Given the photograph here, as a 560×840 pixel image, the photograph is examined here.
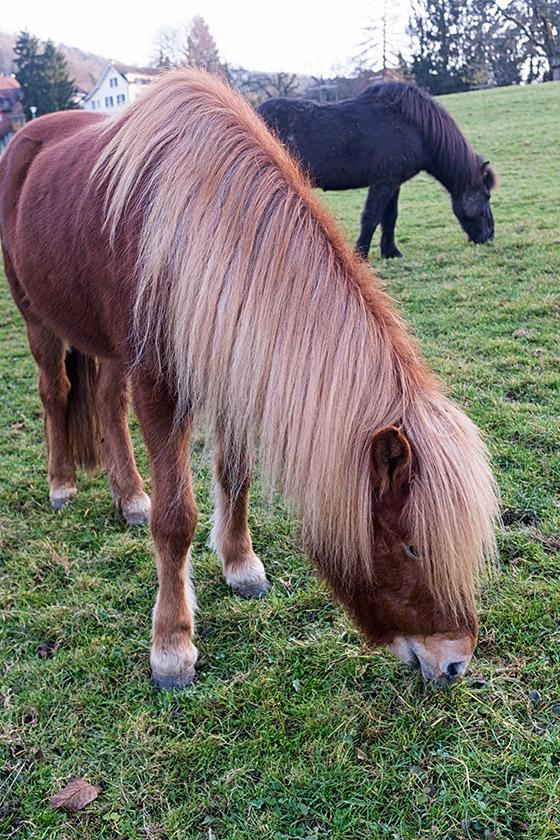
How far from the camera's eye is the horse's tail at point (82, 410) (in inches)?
145

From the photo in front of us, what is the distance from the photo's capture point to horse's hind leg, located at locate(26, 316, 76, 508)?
11.9 feet

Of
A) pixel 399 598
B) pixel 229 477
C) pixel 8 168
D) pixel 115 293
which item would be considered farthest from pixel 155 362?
pixel 8 168

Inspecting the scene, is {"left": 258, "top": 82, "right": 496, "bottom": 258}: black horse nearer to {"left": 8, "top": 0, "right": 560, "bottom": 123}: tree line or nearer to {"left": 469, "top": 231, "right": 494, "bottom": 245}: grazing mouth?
{"left": 469, "top": 231, "right": 494, "bottom": 245}: grazing mouth

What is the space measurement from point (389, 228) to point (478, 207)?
1.20m

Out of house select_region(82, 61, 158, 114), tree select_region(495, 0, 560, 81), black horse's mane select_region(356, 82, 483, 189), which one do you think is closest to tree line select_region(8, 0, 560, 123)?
tree select_region(495, 0, 560, 81)

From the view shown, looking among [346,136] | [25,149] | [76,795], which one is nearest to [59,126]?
[25,149]

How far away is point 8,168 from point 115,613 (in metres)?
2.66

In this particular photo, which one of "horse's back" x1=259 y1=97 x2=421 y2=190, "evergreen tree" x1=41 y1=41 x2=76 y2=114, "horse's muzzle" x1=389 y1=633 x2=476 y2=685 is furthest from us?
"evergreen tree" x1=41 y1=41 x2=76 y2=114

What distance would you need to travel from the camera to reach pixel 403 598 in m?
1.81

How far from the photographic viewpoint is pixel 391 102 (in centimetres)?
786

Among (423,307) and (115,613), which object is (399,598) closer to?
(115,613)

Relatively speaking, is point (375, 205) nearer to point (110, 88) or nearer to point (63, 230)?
point (63, 230)

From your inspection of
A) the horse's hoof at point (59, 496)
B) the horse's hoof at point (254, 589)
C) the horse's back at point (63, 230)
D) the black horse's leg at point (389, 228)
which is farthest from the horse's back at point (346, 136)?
the horse's hoof at point (254, 589)

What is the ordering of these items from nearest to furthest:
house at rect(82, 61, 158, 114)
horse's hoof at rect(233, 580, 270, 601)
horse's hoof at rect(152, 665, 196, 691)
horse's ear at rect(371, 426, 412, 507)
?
horse's ear at rect(371, 426, 412, 507), horse's hoof at rect(152, 665, 196, 691), horse's hoof at rect(233, 580, 270, 601), house at rect(82, 61, 158, 114)
